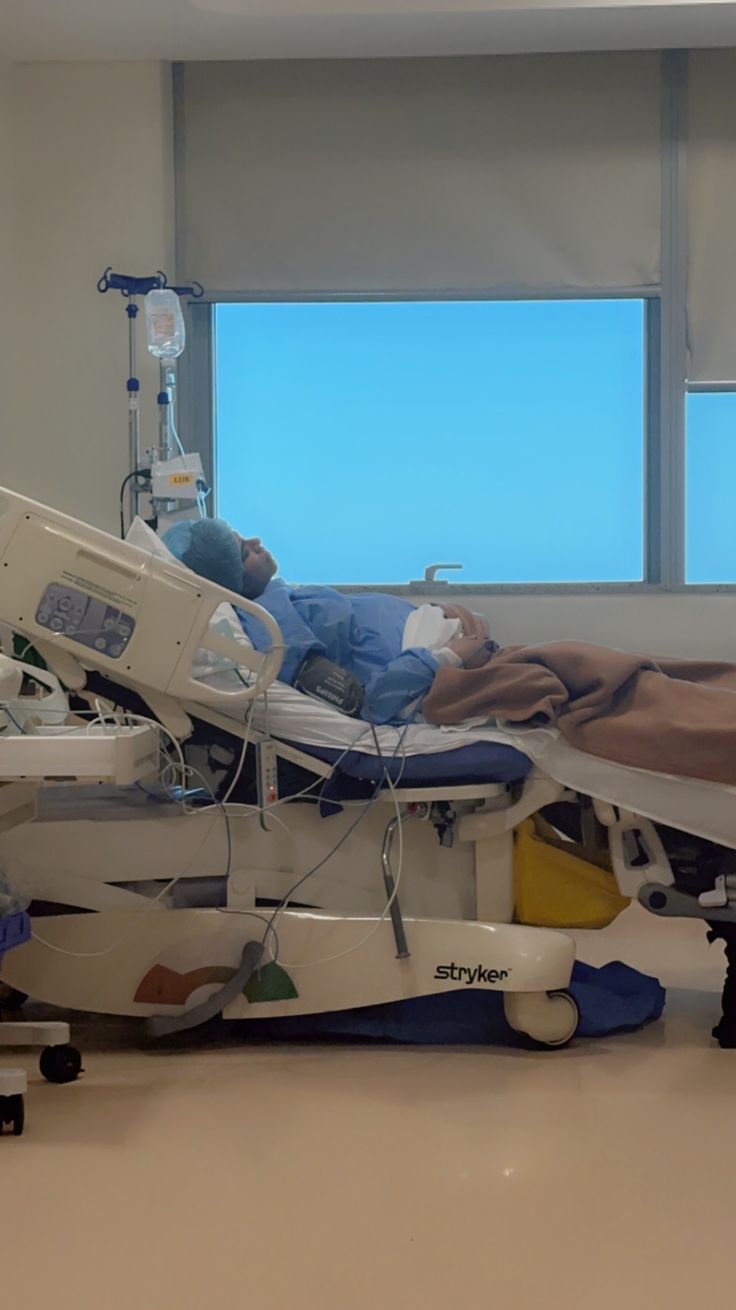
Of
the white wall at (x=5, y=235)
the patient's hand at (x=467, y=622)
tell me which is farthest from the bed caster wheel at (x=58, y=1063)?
the white wall at (x=5, y=235)

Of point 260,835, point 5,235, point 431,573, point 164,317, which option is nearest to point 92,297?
point 5,235

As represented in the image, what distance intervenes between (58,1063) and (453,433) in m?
2.81

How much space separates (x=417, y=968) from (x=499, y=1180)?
600 millimetres

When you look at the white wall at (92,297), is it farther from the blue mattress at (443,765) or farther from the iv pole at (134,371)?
the blue mattress at (443,765)

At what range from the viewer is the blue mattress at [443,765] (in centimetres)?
242

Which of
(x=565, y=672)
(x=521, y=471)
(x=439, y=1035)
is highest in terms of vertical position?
(x=521, y=471)

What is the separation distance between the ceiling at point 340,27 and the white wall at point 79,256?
0.57 feet

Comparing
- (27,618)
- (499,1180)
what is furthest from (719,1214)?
(27,618)

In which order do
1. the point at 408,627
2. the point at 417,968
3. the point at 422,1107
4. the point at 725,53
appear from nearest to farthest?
the point at 422,1107, the point at 417,968, the point at 408,627, the point at 725,53

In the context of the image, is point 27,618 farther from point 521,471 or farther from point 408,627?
point 521,471

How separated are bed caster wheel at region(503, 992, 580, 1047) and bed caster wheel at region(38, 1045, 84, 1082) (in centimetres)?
78

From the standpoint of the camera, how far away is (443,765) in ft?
7.98

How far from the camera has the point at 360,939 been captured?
2.42 meters

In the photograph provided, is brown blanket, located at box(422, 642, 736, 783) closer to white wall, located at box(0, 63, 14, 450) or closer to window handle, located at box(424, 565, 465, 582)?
window handle, located at box(424, 565, 465, 582)
